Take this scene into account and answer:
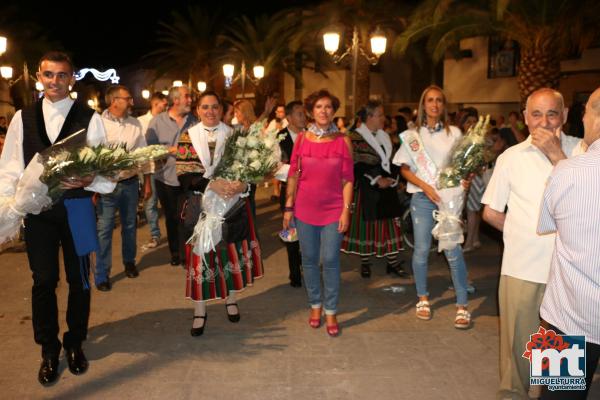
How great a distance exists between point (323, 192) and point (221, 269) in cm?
113

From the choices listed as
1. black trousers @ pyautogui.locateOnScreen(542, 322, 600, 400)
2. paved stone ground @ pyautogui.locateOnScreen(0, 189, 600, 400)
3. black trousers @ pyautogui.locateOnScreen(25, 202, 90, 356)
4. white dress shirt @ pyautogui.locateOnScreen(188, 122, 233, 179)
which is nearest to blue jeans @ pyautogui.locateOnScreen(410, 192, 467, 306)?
paved stone ground @ pyautogui.locateOnScreen(0, 189, 600, 400)

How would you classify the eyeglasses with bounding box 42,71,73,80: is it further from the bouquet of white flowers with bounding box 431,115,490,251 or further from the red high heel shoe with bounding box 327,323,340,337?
the bouquet of white flowers with bounding box 431,115,490,251

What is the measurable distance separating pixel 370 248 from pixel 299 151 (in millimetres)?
2231

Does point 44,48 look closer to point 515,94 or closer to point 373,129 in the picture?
point 515,94

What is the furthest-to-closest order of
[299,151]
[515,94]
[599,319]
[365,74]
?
[515,94] < [365,74] < [299,151] < [599,319]

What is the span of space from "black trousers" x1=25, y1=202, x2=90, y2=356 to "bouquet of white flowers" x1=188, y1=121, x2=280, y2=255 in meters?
1.02

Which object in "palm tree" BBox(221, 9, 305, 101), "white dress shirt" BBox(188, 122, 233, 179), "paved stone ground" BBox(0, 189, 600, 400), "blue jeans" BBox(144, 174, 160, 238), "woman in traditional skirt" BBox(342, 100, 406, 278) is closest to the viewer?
"paved stone ground" BBox(0, 189, 600, 400)

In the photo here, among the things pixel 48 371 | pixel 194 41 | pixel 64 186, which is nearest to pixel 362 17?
pixel 194 41

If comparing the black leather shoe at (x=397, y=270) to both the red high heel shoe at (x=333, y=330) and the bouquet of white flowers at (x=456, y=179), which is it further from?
the red high heel shoe at (x=333, y=330)

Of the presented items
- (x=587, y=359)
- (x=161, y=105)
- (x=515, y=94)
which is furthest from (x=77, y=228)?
(x=515, y=94)

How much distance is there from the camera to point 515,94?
2284cm

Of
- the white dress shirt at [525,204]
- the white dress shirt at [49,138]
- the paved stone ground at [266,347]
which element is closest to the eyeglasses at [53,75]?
the white dress shirt at [49,138]

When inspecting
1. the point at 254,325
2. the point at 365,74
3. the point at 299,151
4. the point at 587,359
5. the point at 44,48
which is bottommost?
the point at 254,325

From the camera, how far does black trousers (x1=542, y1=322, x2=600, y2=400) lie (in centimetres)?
257
